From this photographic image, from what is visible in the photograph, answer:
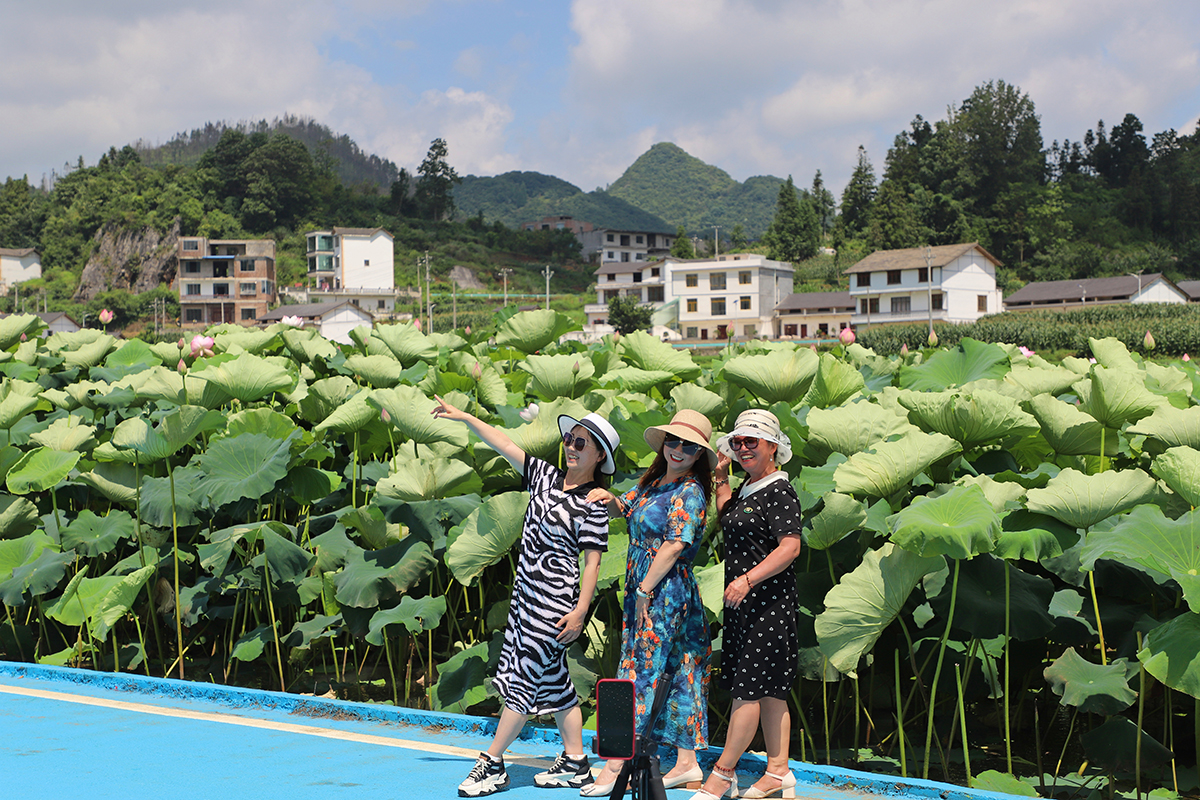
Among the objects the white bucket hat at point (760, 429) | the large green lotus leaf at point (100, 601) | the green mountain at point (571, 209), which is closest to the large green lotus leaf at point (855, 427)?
the white bucket hat at point (760, 429)

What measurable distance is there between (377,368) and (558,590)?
2.59 metres

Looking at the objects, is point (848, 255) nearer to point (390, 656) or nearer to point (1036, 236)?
point (1036, 236)

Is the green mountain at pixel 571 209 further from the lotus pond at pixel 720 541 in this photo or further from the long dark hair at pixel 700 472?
the long dark hair at pixel 700 472

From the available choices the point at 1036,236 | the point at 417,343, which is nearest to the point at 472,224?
the point at 1036,236

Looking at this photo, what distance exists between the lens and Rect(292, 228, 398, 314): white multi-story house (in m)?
68.9

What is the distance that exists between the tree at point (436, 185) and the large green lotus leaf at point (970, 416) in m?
87.4

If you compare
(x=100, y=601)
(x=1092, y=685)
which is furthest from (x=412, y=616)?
(x=1092, y=685)

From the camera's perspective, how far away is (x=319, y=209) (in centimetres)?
8138

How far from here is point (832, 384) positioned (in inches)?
169

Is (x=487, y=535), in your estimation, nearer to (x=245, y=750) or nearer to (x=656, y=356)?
(x=245, y=750)

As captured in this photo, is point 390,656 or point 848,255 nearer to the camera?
point 390,656

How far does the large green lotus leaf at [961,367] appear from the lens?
466 cm

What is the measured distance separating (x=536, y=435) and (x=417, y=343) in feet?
8.27

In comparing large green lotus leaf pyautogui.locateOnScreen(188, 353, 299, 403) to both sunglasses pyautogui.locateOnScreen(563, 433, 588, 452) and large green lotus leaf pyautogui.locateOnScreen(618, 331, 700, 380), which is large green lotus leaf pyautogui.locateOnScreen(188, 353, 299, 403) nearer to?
large green lotus leaf pyautogui.locateOnScreen(618, 331, 700, 380)
